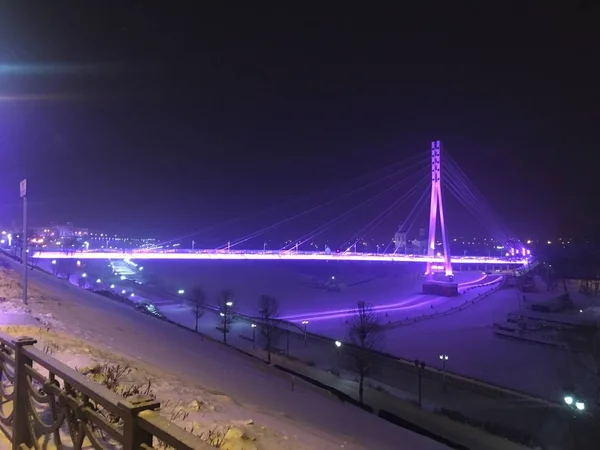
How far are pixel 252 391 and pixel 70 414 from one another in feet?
21.1

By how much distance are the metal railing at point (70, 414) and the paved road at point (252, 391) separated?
2.97m

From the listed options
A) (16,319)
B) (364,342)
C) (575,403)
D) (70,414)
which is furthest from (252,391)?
(364,342)

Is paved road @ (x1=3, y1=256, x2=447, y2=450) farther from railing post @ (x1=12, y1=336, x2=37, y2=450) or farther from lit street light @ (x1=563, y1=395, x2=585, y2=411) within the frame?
lit street light @ (x1=563, y1=395, x2=585, y2=411)

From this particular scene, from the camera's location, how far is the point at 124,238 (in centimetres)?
11081

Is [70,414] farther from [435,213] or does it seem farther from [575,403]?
[435,213]

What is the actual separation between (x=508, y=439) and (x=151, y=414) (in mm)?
15223

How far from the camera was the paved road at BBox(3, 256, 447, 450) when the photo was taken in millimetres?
6574

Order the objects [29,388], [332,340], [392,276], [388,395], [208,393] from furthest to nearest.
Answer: [392,276] → [332,340] → [388,395] → [208,393] → [29,388]

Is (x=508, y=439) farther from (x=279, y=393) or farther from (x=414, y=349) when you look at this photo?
(x=414, y=349)

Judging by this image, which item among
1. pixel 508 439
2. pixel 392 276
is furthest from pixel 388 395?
pixel 392 276

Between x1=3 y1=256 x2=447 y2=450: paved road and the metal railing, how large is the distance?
9.74 feet

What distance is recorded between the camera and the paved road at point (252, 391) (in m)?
6.57

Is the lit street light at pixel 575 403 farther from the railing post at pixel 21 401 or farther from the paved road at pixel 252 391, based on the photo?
the railing post at pixel 21 401

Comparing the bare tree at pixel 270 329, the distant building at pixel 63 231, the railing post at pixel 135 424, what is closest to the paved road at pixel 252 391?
the railing post at pixel 135 424
